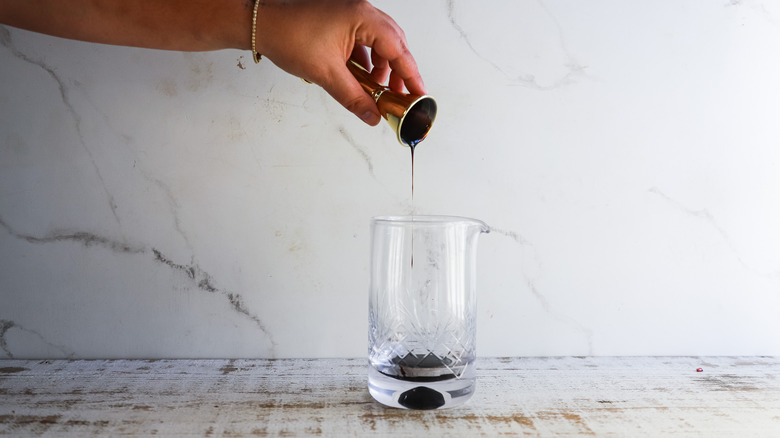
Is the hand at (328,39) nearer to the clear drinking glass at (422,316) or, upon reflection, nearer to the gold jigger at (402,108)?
the gold jigger at (402,108)

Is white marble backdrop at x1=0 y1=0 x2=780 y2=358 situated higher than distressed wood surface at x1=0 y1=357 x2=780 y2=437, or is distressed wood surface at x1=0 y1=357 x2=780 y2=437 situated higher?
white marble backdrop at x1=0 y1=0 x2=780 y2=358

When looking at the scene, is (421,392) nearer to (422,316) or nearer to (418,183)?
(422,316)

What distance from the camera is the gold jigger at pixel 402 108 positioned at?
77cm

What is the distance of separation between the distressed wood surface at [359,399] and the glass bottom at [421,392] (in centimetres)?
1

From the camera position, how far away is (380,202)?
101 centimetres

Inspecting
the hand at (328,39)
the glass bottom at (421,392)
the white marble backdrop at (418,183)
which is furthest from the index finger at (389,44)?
the glass bottom at (421,392)

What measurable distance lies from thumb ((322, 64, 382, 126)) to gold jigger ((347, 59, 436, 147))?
0.04 ft

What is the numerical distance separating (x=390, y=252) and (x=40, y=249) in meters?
0.56

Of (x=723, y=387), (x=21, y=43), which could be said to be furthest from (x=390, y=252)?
(x=21, y=43)

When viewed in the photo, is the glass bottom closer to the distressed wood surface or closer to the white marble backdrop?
the distressed wood surface

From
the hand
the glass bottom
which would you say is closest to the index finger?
the hand

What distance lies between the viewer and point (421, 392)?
0.79 meters

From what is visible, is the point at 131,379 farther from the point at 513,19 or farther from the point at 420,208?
the point at 513,19

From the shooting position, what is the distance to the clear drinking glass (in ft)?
2.61
